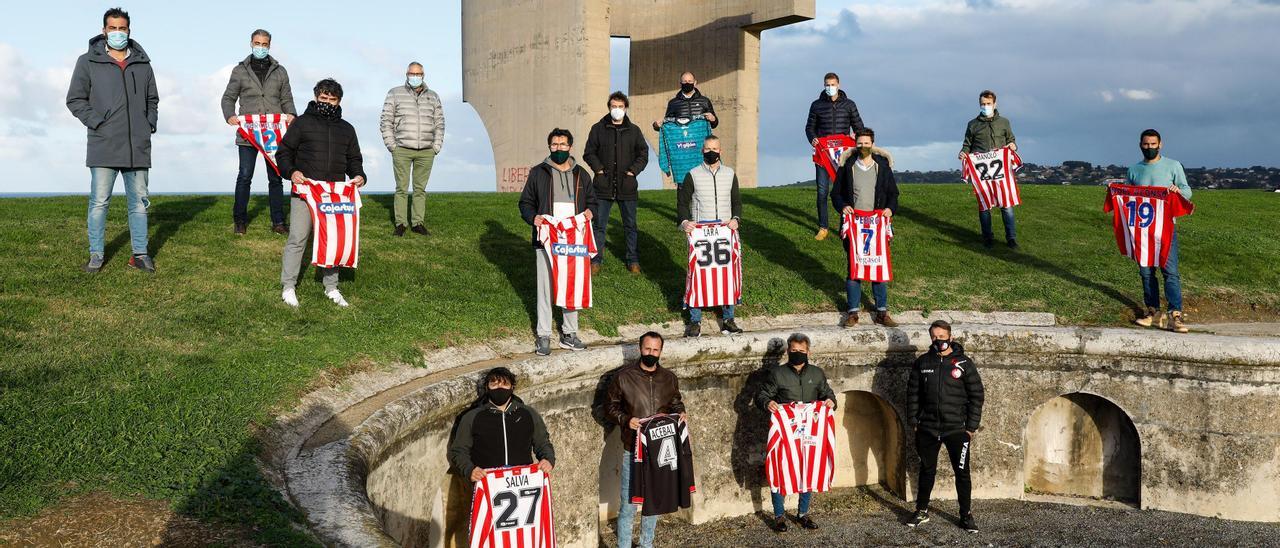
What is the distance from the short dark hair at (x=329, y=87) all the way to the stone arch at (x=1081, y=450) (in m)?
8.20

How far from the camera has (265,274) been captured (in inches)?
409

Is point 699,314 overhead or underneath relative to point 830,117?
underneath

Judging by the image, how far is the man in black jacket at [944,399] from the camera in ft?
30.3

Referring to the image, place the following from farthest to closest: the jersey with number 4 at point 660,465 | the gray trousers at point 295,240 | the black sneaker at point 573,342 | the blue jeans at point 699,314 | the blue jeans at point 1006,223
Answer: the blue jeans at point 1006,223 < the blue jeans at point 699,314 < the black sneaker at point 573,342 < the gray trousers at point 295,240 < the jersey with number 4 at point 660,465

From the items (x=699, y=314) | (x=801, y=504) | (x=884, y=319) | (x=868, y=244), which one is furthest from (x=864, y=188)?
(x=801, y=504)

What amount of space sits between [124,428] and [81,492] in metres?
0.87

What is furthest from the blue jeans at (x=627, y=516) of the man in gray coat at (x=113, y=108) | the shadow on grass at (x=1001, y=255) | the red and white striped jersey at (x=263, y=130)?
the shadow on grass at (x=1001, y=255)

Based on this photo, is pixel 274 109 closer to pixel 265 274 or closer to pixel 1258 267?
pixel 265 274

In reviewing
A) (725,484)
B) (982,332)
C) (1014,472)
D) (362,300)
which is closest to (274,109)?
(362,300)

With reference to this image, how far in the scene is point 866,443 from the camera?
11500mm

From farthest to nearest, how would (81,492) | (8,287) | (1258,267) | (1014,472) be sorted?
(1258,267) → (1014,472) → (8,287) → (81,492)

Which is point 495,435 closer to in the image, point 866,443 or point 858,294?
point 858,294

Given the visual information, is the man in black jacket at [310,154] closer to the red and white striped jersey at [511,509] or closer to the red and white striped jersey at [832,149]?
the red and white striped jersey at [511,509]

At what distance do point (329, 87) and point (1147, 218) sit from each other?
29.7 feet
